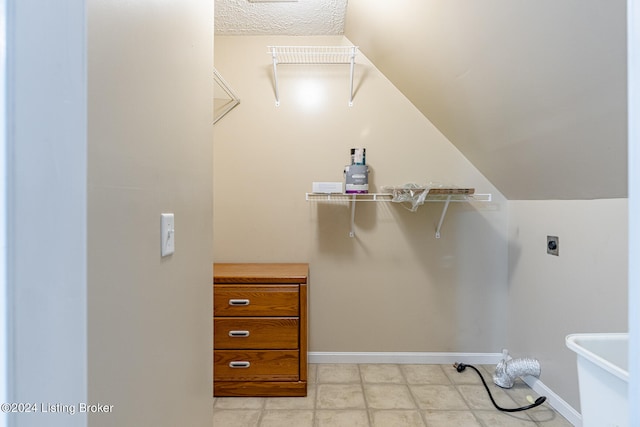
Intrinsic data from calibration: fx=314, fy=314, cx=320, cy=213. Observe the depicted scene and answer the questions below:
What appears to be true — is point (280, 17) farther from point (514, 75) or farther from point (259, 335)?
point (259, 335)

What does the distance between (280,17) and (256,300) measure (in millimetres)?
1820

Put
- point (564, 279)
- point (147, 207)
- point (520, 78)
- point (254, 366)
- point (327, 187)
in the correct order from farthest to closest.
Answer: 1. point (327, 187)
2. point (254, 366)
3. point (564, 279)
4. point (520, 78)
5. point (147, 207)

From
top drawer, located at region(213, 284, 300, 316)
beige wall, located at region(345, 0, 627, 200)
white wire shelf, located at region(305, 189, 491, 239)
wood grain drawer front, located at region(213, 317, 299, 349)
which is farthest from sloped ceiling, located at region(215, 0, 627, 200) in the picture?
wood grain drawer front, located at region(213, 317, 299, 349)

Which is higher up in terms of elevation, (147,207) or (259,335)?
(147,207)

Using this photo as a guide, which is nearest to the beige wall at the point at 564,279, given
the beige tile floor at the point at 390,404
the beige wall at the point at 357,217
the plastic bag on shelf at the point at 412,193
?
the beige wall at the point at 357,217

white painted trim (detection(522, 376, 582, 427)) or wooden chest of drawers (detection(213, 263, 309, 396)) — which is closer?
white painted trim (detection(522, 376, 582, 427))

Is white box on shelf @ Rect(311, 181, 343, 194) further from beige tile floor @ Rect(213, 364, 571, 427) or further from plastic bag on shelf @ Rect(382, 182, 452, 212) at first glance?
beige tile floor @ Rect(213, 364, 571, 427)

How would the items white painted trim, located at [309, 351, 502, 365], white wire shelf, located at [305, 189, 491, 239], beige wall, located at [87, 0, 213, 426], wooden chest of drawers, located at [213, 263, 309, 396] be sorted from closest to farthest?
1. beige wall, located at [87, 0, 213, 426]
2. wooden chest of drawers, located at [213, 263, 309, 396]
3. white wire shelf, located at [305, 189, 491, 239]
4. white painted trim, located at [309, 351, 502, 365]

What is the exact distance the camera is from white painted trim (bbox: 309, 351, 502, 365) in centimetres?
229

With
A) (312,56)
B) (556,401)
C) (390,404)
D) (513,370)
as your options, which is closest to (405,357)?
(390,404)

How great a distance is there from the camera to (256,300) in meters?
1.90

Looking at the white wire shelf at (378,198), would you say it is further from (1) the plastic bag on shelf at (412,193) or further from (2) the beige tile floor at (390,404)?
(2) the beige tile floor at (390,404)

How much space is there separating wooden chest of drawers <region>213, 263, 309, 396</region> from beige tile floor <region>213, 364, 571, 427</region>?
10 cm

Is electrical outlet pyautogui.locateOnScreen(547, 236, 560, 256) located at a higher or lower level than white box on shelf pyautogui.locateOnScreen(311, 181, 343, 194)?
lower
